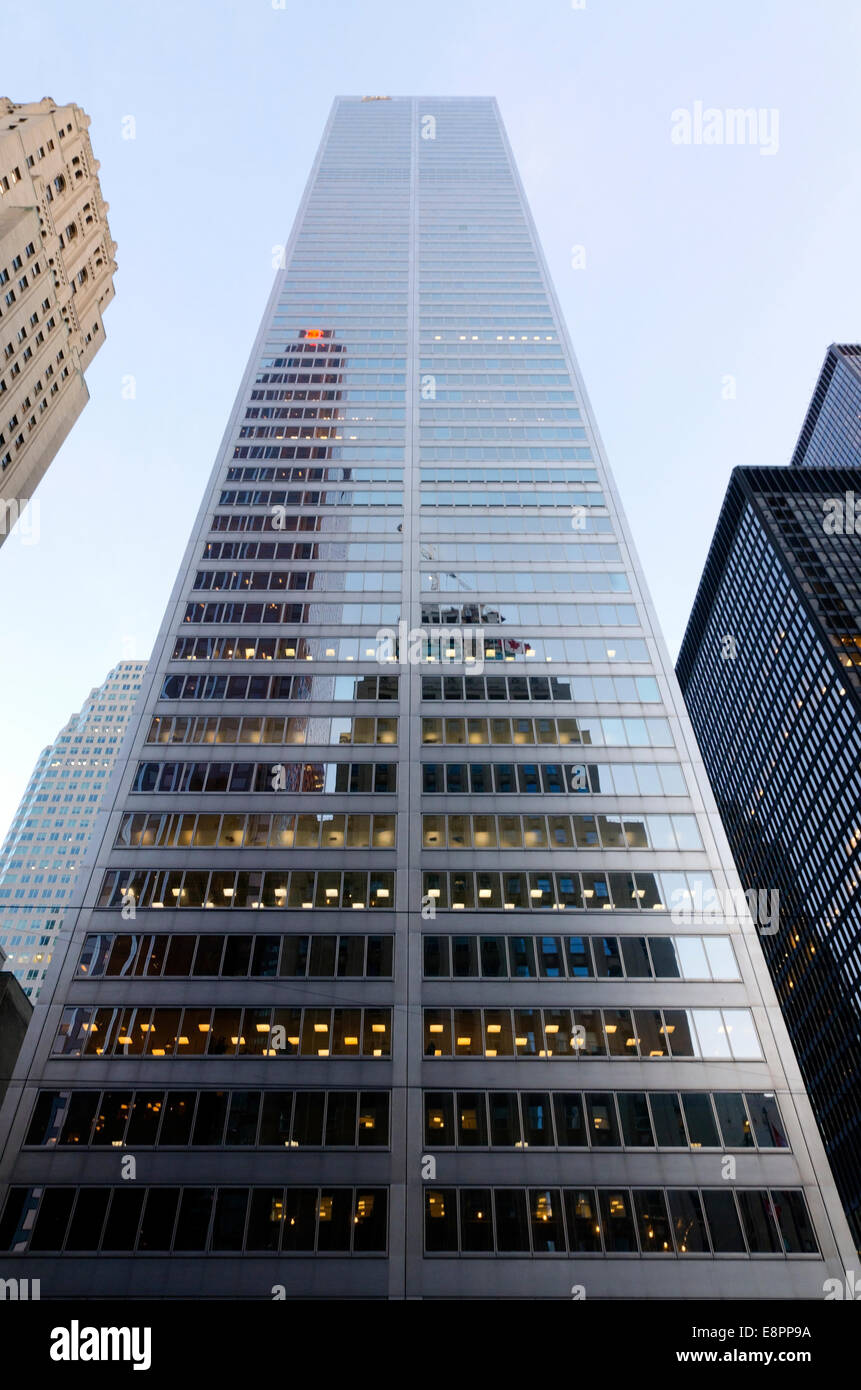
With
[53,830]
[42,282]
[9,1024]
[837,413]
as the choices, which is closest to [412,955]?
[9,1024]

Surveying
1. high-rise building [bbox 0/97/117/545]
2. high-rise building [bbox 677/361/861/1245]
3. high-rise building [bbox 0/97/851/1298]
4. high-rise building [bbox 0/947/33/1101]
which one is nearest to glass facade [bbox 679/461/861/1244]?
high-rise building [bbox 677/361/861/1245]

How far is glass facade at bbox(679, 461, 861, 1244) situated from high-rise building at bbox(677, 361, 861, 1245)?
0.25m

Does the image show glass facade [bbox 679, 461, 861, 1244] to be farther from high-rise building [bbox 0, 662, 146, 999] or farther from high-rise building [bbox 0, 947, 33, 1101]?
high-rise building [bbox 0, 662, 146, 999]

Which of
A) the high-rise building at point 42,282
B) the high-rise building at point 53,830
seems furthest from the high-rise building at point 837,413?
the high-rise building at point 53,830

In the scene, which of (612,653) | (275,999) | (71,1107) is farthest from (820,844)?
(71,1107)

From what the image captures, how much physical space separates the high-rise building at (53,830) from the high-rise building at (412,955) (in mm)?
94479

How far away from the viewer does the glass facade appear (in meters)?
92.7

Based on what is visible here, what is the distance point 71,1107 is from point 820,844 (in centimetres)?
9282

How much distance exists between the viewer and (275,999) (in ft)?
107

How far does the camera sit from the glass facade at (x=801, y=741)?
92.7m

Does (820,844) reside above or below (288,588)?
above

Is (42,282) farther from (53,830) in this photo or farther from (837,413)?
(837,413)

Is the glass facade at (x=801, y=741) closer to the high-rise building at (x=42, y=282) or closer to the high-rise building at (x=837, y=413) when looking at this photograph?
the high-rise building at (x=837, y=413)
